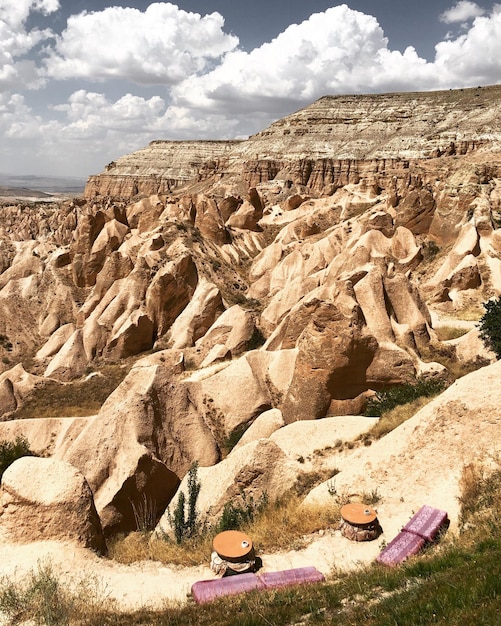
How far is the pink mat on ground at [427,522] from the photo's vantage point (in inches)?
288

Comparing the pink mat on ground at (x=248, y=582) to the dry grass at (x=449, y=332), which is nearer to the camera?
the pink mat on ground at (x=248, y=582)

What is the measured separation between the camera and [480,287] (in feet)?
86.1

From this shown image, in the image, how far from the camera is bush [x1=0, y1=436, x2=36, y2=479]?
1357cm

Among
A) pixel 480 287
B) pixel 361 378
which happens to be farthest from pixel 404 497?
pixel 480 287

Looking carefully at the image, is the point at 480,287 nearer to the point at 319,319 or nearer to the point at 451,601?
the point at 319,319

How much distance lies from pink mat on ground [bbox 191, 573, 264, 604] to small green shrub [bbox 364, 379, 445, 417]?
756cm

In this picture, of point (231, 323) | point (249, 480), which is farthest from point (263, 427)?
point (231, 323)

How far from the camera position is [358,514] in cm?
816

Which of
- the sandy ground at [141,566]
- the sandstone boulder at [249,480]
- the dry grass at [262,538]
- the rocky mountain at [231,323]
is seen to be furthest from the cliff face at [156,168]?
the sandy ground at [141,566]

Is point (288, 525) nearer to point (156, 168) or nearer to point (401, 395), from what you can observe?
point (401, 395)

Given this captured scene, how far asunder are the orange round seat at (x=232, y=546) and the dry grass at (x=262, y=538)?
70 centimetres

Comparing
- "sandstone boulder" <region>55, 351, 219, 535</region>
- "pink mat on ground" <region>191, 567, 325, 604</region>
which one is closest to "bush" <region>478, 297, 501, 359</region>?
"sandstone boulder" <region>55, 351, 219, 535</region>

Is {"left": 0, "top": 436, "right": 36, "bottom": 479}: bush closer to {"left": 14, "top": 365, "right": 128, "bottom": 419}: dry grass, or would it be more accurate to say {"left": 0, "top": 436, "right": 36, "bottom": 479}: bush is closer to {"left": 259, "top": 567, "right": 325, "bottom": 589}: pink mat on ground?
{"left": 14, "top": 365, "right": 128, "bottom": 419}: dry grass

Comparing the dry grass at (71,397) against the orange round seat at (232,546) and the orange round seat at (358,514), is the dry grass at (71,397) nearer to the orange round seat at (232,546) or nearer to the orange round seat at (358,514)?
the orange round seat at (232,546)
